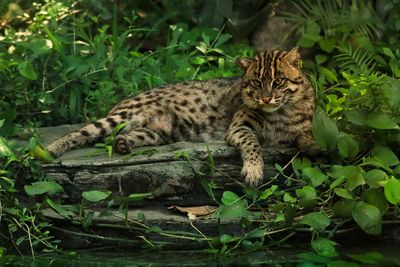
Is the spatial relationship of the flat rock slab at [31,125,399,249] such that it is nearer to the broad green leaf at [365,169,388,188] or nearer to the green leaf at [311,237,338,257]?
the broad green leaf at [365,169,388,188]

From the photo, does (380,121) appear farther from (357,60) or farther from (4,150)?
(4,150)

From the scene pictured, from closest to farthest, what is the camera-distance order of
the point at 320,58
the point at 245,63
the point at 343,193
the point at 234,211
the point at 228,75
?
the point at 234,211, the point at 343,193, the point at 245,63, the point at 228,75, the point at 320,58

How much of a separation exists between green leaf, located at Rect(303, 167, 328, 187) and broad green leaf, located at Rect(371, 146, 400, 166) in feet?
1.80

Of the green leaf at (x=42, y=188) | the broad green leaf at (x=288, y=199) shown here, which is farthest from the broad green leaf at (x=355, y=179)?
the green leaf at (x=42, y=188)

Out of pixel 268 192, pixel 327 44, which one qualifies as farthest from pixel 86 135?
pixel 327 44

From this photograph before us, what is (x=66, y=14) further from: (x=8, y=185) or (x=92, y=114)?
(x=8, y=185)

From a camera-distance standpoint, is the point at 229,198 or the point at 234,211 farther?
the point at 229,198

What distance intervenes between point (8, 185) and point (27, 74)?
2029mm

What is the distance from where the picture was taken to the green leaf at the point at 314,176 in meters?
7.78

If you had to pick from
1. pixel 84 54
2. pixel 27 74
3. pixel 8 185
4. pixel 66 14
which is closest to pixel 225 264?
pixel 8 185

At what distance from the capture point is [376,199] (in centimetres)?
764

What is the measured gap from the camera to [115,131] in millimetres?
8852

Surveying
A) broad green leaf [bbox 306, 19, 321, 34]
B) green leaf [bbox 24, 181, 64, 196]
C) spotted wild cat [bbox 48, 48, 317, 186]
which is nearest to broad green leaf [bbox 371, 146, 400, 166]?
spotted wild cat [bbox 48, 48, 317, 186]

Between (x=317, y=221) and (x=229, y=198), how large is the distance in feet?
2.34
